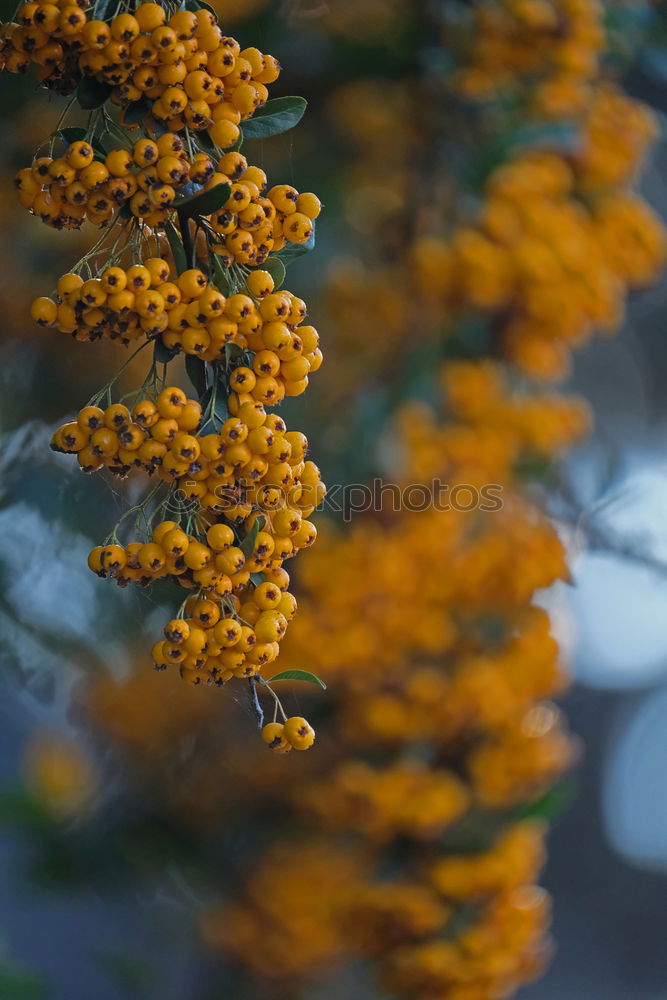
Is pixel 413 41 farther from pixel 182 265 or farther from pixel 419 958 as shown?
pixel 419 958

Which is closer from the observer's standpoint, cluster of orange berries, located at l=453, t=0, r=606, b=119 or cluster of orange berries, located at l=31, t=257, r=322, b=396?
cluster of orange berries, located at l=31, t=257, r=322, b=396

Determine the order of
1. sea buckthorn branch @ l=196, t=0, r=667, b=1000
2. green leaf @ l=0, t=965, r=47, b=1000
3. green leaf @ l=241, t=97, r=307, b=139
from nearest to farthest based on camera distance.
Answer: green leaf @ l=241, t=97, r=307, b=139, green leaf @ l=0, t=965, r=47, b=1000, sea buckthorn branch @ l=196, t=0, r=667, b=1000

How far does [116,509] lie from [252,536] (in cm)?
49

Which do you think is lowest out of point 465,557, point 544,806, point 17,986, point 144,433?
point 17,986

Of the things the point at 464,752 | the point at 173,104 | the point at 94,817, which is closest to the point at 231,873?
the point at 94,817

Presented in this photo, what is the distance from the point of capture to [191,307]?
47cm

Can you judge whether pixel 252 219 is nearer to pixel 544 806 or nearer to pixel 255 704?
pixel 255 704

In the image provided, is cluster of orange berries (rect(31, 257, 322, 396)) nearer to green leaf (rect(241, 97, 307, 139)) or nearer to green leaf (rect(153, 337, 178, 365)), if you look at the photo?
green leaf (rect(153, 337, 178, 365))

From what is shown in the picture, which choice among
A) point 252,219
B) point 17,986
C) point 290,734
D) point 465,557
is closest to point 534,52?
point 465,557

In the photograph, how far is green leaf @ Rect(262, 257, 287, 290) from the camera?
0.51 meters

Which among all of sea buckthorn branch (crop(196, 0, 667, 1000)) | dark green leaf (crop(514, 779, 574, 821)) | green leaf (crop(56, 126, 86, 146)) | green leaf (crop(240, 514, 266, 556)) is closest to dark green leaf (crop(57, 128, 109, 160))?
green leaf (crop(56, 126, 86, 146))

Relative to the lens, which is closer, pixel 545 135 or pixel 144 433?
pixel 144 433

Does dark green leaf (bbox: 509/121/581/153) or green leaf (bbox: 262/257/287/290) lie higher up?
green leaf (bbox: 262/257/287/290)


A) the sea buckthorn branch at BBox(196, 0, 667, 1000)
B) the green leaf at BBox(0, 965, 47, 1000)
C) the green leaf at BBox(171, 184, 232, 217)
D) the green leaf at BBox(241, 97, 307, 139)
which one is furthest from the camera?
the sea buckthorn branch at BBox(196, 0, 667, 1000)
